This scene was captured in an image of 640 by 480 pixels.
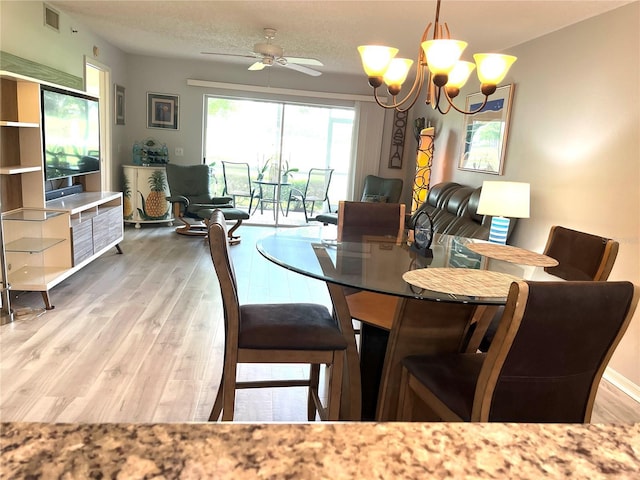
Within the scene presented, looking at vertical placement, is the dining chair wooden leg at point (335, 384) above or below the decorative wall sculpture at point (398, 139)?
below

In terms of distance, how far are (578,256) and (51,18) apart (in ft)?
14.8

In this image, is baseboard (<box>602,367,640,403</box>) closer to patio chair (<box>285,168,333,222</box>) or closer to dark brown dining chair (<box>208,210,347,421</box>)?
dark brown dining chair (<box>208,210,347,421</box>)

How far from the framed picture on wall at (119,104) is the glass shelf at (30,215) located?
2978 millimetres

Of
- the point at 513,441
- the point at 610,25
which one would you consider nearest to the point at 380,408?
the point at 513,441

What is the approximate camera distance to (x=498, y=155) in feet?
14.8

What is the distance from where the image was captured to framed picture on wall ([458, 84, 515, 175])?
440 cm

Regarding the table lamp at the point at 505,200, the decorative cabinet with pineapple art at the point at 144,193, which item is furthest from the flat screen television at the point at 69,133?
the table lamp at the point at 505,200

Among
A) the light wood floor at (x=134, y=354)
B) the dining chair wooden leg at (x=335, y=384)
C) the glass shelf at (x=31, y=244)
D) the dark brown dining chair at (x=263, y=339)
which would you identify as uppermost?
the dark brown dining chair at (x=263, y=339)

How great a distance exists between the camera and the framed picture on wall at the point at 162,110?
671cm

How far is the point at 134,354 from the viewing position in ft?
9.04

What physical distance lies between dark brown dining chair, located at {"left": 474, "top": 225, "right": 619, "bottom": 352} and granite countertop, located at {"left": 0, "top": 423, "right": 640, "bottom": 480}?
159 cm

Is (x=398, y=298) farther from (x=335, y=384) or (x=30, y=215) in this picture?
(x=30, y=215)

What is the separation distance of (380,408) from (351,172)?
18.2 ft

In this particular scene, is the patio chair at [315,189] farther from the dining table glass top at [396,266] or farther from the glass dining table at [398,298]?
the glass dining table at [398,298]
